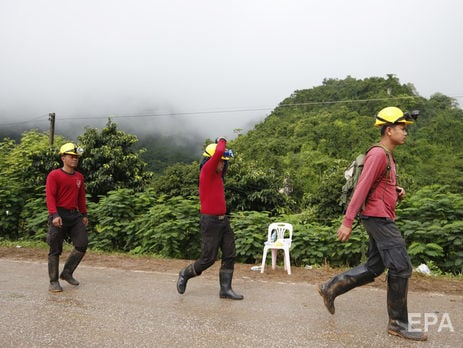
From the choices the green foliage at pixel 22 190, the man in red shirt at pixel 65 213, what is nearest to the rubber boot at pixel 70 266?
the man in red shirt at pixel 65 213

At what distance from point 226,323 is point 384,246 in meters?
1.67

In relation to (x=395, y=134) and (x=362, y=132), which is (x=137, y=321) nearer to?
(x=395, y=134)

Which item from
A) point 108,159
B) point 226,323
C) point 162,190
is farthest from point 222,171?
point 108,159

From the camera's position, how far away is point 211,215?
17.1ft

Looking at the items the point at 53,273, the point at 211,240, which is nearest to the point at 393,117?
the point at 211,240

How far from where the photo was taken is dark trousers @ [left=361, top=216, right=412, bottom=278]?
3803 mm

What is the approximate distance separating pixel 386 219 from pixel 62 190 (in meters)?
4.11

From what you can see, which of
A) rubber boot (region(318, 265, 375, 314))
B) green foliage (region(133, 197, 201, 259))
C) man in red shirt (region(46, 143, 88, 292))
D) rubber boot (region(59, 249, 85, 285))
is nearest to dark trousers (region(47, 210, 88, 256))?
man in red shirt (region(46, 143, 88, 292))

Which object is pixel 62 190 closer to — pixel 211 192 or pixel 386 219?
pixel 211 192

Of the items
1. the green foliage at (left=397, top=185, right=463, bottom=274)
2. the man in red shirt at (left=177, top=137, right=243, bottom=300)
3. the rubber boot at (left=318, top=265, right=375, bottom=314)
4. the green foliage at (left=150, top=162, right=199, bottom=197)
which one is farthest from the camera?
the green foliage at (left=150, top=162, right=199, bottom=197)

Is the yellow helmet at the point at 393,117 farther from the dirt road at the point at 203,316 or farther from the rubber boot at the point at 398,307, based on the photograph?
the dirt road at the point at 203,316

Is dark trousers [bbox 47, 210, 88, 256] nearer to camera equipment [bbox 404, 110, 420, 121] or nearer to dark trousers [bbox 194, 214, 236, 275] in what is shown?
dark trousers [bbox 194, 214, 236, 275]

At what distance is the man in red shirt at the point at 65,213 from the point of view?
571cm

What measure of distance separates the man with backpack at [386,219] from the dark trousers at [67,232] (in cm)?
365
